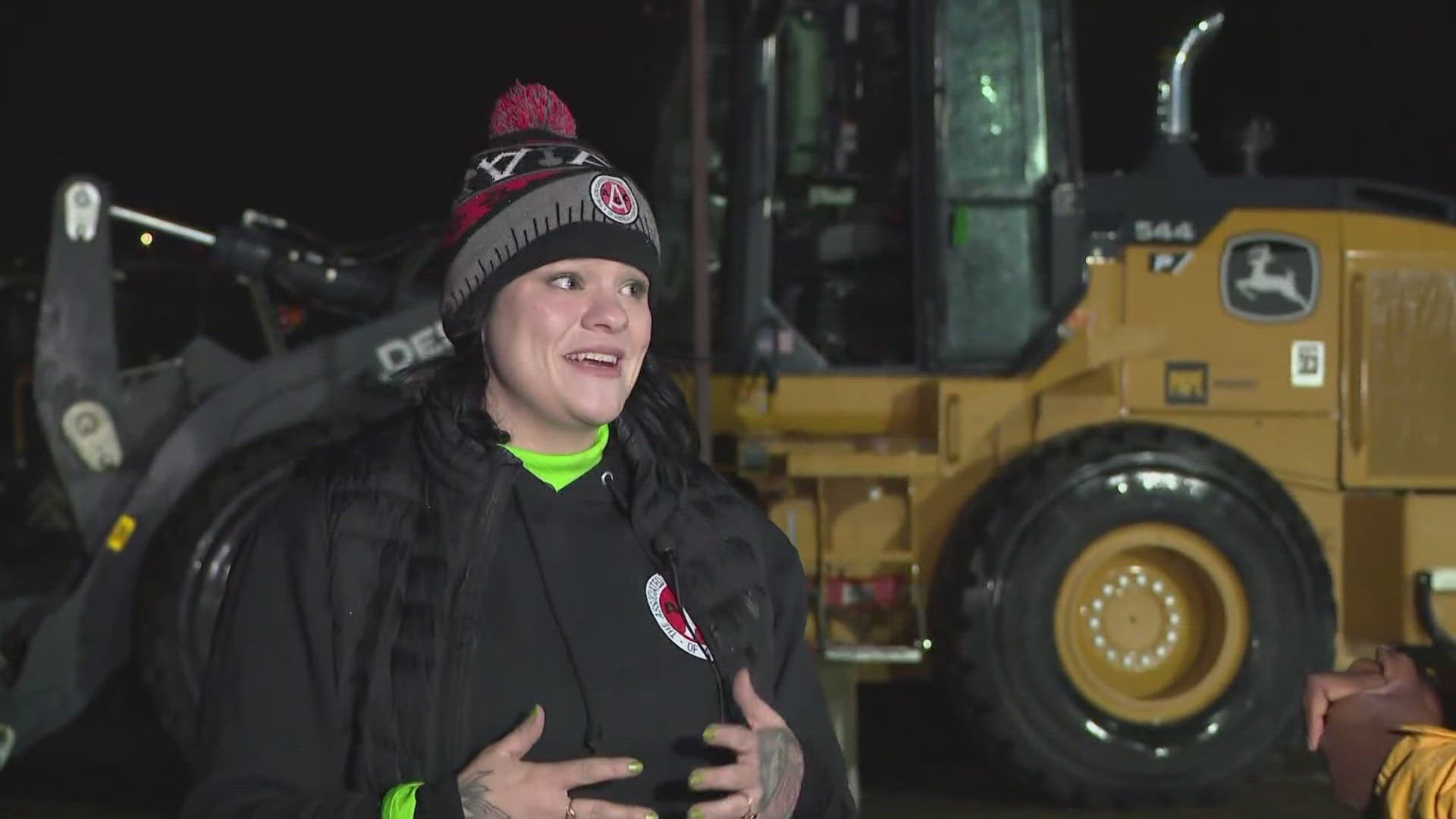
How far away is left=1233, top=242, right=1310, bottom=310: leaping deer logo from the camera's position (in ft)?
20.3

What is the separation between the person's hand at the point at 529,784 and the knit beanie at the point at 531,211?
57cm

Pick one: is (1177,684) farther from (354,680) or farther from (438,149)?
(438,149)

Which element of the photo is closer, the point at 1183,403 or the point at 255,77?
the point at 1183,403

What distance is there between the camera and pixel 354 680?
188 cm

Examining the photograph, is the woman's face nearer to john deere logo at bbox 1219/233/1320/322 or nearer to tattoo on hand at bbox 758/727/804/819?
tattoo on hand at bbox 758/727/804/819

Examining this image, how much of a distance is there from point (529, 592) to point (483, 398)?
0.85 ft

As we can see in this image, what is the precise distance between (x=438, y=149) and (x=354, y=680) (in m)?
30.3

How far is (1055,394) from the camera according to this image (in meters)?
6.11

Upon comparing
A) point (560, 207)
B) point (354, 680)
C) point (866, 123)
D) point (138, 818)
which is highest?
point (866, 123)

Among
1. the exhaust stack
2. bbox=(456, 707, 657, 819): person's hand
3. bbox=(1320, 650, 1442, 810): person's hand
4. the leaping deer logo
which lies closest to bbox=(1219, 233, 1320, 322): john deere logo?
the leaping deer logo

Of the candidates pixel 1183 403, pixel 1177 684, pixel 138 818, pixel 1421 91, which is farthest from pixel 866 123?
pixel 1421 91

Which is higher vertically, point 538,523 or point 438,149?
point 438,149

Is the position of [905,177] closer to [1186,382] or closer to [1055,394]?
[1055,394]

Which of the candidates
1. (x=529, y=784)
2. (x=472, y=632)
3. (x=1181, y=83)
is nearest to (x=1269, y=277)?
(x=1181, y=83)
